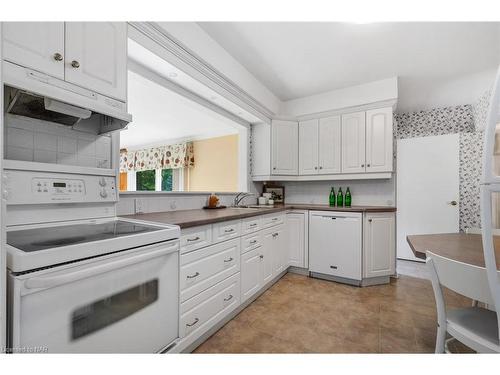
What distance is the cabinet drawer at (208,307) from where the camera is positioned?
1.46m

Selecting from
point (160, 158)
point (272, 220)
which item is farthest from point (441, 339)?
point (160, 158)

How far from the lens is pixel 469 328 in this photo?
1.04 m

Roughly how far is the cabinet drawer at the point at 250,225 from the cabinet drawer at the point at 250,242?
5 centimetres

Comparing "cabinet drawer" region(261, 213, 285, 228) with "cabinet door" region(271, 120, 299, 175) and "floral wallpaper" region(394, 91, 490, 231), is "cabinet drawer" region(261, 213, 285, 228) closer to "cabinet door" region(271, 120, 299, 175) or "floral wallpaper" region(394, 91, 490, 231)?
"cabinet door" region(271, 120, 299, 175)

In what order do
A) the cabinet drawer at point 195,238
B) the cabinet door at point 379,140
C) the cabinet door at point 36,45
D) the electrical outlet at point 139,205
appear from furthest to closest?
the cabinet door at point 379,140
the electrical outlet at point 139,205
the cabinet drawer at point 195,238
the cabinet door at point 36,45

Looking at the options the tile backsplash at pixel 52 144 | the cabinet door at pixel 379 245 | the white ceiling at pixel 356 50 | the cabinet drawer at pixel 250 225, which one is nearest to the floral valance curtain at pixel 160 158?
the white ceiling at pixel 356 50

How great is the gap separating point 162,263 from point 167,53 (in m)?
1.53

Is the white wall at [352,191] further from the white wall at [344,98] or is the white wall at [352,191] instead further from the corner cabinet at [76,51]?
the corner cabinet at [76,51]

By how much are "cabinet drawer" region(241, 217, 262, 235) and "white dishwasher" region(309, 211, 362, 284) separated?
90 centimetres

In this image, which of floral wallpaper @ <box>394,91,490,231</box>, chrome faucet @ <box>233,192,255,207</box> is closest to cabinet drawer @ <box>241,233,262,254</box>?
chrome faucet @ <box>233,192,255,207</box>

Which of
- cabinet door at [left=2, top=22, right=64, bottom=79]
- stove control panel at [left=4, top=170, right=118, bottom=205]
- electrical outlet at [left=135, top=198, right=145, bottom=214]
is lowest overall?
electrical outlet at [left=135, top=198, right=145, bottom=214]

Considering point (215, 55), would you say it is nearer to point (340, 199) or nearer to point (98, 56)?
point (98, 56)

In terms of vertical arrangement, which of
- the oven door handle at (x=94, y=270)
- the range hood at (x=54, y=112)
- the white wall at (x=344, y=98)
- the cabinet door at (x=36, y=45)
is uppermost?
the white wall at (x=344, y=98)

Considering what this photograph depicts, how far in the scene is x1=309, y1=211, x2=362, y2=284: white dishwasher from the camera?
2.61 meters
